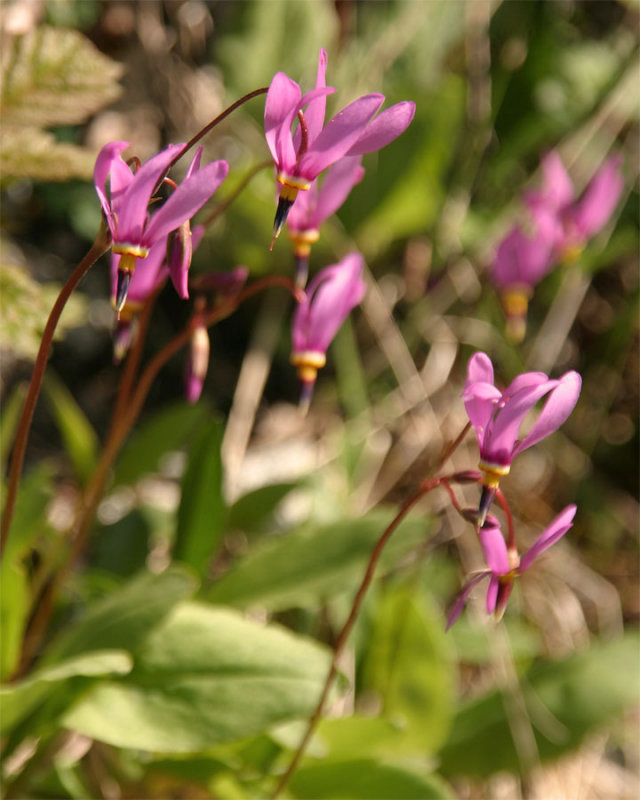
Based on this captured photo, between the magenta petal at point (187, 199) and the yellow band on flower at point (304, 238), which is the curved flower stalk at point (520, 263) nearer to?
the yellow band on flower at point (304, 238)

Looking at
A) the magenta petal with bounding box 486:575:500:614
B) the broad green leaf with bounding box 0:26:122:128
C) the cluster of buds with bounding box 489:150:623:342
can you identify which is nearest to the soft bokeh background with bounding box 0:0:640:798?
the broad green leaf with bounding box 0:26:122:128

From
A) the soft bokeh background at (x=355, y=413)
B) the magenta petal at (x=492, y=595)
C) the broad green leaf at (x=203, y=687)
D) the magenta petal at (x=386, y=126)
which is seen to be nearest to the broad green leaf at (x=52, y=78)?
the soft bokeh background at (x=355, y=413)

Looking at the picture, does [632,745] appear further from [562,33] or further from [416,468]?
[562,33]

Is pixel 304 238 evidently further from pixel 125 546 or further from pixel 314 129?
pixel 125 546

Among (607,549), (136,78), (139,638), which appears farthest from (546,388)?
(136,78)

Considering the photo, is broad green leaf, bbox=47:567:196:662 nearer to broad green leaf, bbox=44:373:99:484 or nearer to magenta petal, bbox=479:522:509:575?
magenta petal, bbox=479:522:509:575

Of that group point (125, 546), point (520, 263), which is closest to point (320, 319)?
point (125, 546)
